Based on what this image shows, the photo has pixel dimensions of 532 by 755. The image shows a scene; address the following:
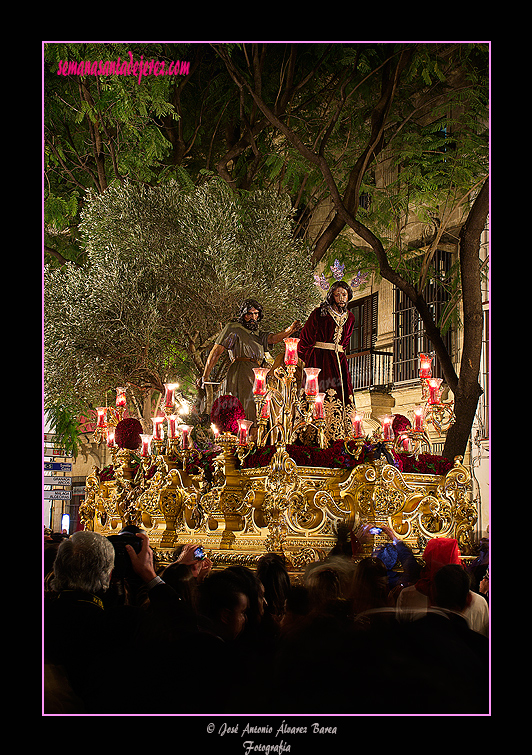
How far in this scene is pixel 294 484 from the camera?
19.4 feet

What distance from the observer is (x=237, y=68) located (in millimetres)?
11094

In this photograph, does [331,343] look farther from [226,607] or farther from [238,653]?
[238,653]

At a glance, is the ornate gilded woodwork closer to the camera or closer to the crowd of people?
the camera

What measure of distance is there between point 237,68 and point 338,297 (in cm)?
540

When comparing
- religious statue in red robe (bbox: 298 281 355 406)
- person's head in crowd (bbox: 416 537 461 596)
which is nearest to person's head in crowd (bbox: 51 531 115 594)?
person's head in crowd (bbox: 416 537 461 596)

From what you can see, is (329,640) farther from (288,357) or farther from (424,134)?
(424,134)

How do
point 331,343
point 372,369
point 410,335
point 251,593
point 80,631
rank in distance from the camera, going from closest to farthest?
1. point 80,631
2. point 251,593
3. point 331,343
4. point 410,335
5. point 372,369

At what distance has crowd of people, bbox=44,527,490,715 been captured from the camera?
3154 mm

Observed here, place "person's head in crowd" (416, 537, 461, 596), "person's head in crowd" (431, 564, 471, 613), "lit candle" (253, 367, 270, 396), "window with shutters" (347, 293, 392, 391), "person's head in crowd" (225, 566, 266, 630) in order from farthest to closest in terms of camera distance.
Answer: "window with shutters" (347, 293, 392, 391)
"lit candle" (253, 367, 270, 396)
"person's head in crowd" (416, 537, 461, 596)
"person's head in crowd" (431, 564, 471, 613)
"person's head in crowd" (225, 566, 266, 630)

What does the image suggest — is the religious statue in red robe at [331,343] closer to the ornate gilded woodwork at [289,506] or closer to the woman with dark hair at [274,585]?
the ornate gilded woodwork at [289,506]

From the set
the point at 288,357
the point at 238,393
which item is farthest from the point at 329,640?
the point at 238,393

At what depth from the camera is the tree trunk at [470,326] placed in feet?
32.6

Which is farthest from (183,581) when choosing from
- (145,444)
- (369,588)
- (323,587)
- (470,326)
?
(470,326)

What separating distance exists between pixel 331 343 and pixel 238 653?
189 inches
